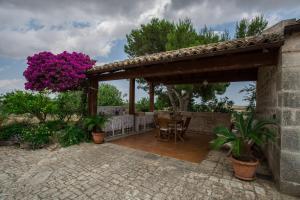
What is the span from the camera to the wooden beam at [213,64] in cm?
329

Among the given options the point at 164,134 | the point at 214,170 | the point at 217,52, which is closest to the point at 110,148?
the point at 164,134

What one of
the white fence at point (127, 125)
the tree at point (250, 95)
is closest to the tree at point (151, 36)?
the white fence at point (127, 125)

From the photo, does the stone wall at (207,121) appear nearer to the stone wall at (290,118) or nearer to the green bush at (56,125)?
the green bush at (56,125)

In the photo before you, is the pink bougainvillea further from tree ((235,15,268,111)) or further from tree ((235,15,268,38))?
tree ((235,15,268,38))

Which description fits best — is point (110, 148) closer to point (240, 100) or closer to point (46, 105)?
point (46, 105)

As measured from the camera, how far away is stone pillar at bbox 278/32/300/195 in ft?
8.93

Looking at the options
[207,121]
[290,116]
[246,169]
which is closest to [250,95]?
[207,121]

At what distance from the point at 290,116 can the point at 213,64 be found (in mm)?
1814

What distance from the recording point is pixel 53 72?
216 inches

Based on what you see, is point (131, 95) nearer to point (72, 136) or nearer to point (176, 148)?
point (72, 136)

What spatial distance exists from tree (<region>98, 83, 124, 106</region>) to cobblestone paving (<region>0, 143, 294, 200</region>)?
299 inches

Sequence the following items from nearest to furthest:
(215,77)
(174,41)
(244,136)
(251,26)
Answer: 1. (244,136)
2. (215,77)
3. (174,41)
4. (251,26)

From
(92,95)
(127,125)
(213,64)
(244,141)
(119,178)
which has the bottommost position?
(119,178)

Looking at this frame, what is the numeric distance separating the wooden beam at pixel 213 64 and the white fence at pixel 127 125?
6.53ft
